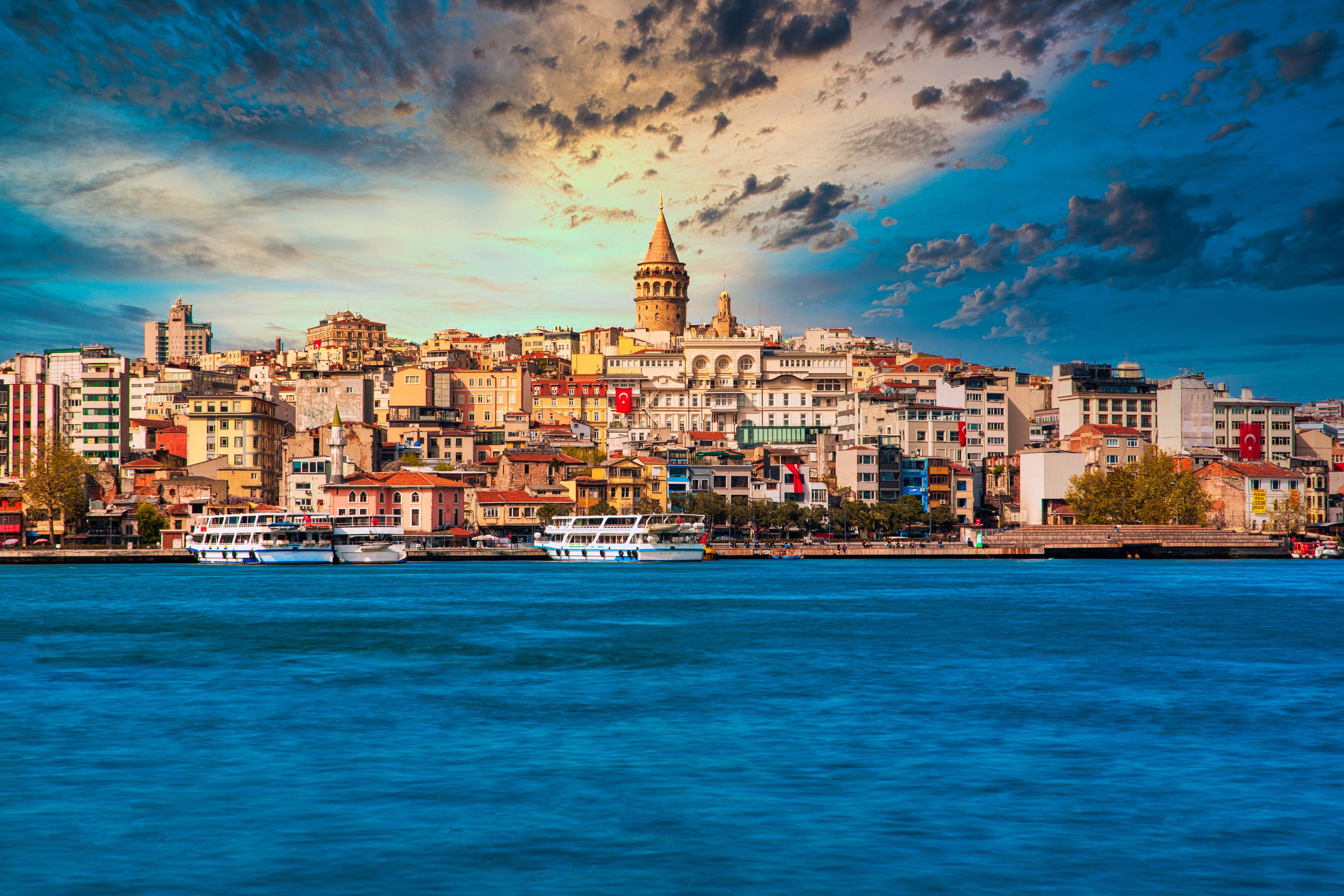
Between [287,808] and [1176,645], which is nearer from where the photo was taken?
[287,808]

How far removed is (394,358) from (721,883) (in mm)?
140628

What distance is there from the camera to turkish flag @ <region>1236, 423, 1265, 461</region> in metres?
96.9

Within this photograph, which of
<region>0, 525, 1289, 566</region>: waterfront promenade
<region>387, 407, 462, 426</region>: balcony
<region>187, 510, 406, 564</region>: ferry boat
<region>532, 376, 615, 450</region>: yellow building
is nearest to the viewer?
<region>187, 510, 406, 564</region>: ferry boat

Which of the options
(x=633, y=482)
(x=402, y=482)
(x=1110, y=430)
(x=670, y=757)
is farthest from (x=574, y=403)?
(x=670, y=757)

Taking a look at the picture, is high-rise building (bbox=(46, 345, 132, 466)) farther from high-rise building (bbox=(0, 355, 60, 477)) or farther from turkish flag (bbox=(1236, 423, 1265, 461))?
turkish flag (bbox=(1236, 423, 1265, 461))

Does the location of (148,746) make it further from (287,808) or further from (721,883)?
(721,883)

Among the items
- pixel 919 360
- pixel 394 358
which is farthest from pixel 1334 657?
pixel 394 358

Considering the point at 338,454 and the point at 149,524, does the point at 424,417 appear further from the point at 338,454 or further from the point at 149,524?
the point at 149,524

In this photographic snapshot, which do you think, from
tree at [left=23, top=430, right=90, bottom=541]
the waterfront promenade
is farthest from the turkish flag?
tree at [left=23, top=430, right=90, bottom=541]

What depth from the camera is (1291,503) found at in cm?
8506

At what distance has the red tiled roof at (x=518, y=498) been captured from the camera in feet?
270

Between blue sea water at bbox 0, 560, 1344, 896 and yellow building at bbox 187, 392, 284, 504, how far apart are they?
181 ft

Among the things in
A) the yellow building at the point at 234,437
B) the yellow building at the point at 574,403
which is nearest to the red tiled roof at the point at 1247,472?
the yellow building at the point at 574,403

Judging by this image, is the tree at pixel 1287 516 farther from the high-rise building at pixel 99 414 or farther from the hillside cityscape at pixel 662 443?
the high-rise building at pixel 99 414
